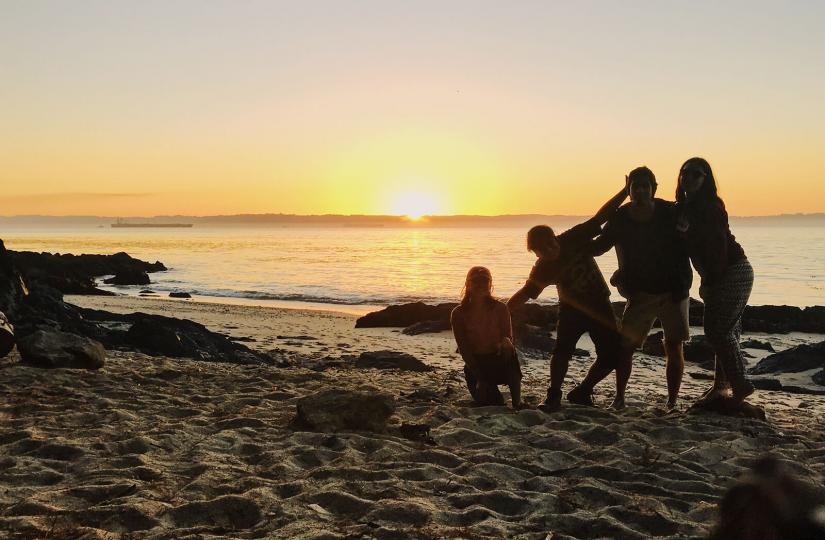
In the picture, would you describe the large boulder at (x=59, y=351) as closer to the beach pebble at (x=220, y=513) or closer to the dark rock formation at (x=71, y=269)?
the beach pebble at (x=220, y=513)

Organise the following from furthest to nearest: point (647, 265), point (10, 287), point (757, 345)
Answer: point (757, 345) < point (10, 287) < point (647, 265)

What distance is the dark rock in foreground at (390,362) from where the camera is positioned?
32.0 feet

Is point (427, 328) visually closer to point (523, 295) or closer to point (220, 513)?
point (523, 295)

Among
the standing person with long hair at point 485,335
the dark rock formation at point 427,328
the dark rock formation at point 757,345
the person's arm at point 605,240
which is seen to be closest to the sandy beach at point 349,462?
the standing person with long hair at point 485,335

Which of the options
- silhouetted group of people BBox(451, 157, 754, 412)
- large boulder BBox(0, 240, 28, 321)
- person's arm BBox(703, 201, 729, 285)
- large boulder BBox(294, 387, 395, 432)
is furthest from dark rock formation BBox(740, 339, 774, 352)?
large boulder BBox(0, 240, 28, 321)

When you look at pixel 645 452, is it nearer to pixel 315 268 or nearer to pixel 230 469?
pixel 230 469

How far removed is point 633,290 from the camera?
6.29 m

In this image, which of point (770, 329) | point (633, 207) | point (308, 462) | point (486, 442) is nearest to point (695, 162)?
point (633, 207)

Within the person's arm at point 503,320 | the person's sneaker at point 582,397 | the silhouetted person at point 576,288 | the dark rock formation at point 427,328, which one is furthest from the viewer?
the dark rock formation at point 427,328

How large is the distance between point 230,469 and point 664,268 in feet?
13.3

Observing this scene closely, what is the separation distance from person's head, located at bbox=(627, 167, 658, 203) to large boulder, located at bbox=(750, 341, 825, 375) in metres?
4.97

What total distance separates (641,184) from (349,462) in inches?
138

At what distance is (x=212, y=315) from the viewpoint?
18297mm

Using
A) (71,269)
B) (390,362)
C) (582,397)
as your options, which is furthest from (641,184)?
(71,269)
